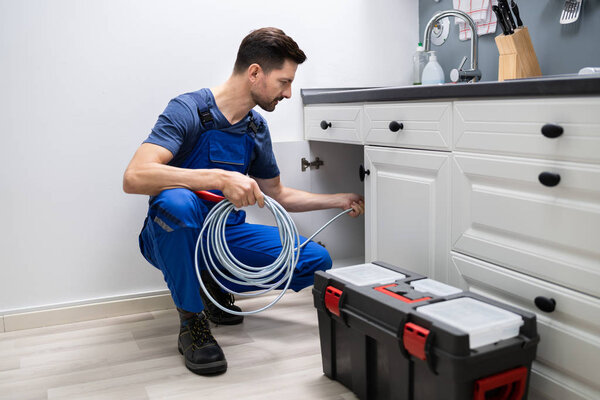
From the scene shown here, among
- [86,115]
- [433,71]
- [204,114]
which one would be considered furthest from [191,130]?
[433,71]

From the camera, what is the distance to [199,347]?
2.04 m

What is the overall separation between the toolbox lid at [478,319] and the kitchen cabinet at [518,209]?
18 centimetres

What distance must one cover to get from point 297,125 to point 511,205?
1.46m

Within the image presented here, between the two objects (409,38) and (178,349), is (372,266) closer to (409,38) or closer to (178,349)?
(178,349)

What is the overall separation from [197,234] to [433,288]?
2.83 ft

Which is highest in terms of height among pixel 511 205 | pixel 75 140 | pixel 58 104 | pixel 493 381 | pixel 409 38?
pixel 409 38

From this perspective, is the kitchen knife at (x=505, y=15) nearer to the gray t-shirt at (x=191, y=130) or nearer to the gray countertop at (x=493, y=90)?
the gray countertop at (x=493, y=90)

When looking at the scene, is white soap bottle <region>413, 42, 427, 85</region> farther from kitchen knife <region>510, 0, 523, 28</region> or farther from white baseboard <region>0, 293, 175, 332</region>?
white baseboard <region>0, 293, 175, 332</region>

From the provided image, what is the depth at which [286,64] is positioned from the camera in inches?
87.4

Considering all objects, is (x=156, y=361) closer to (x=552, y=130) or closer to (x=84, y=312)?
(x=84, y=312)

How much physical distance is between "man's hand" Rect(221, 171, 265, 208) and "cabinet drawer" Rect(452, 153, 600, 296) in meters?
0.66

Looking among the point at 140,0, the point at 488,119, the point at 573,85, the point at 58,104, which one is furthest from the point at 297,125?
the point at 573,85

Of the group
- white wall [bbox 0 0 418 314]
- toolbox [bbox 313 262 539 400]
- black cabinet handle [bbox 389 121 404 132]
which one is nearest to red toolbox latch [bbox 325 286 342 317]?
toolbox [bbox 313 262 539 400]

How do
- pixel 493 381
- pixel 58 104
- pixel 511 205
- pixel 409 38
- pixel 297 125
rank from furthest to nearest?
pixel 409 38 < pixel 297 125 < pixel 58 104 < pixel 511 205 < pixel 493 381
